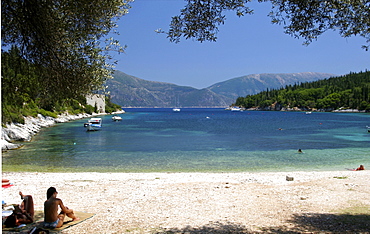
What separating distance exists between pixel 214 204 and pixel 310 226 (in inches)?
133

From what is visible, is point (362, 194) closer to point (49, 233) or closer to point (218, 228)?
point (218, 228)

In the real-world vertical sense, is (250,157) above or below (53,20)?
below

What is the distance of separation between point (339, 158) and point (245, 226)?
21.3 meters

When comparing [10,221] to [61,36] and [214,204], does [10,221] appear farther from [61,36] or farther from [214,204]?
[214,204]

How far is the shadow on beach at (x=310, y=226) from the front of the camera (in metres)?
7.38

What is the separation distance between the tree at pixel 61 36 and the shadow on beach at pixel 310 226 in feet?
14.0

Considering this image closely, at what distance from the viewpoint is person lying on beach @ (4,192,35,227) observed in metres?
7.52

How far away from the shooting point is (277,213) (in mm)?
9148

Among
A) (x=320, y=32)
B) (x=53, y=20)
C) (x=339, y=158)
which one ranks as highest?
(x=53, y=20)

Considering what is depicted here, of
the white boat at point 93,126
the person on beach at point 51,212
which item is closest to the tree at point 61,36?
the person on beach at point 51,212

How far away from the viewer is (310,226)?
25.6 ft

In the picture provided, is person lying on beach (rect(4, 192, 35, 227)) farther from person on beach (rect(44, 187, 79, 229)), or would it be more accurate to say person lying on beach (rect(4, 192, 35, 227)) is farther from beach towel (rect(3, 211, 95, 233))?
person on beach (rect(44, 187, 79, 229))

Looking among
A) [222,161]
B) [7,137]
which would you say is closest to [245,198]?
[222,161]

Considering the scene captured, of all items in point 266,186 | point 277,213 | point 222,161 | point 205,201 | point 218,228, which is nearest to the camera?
point 218,228
